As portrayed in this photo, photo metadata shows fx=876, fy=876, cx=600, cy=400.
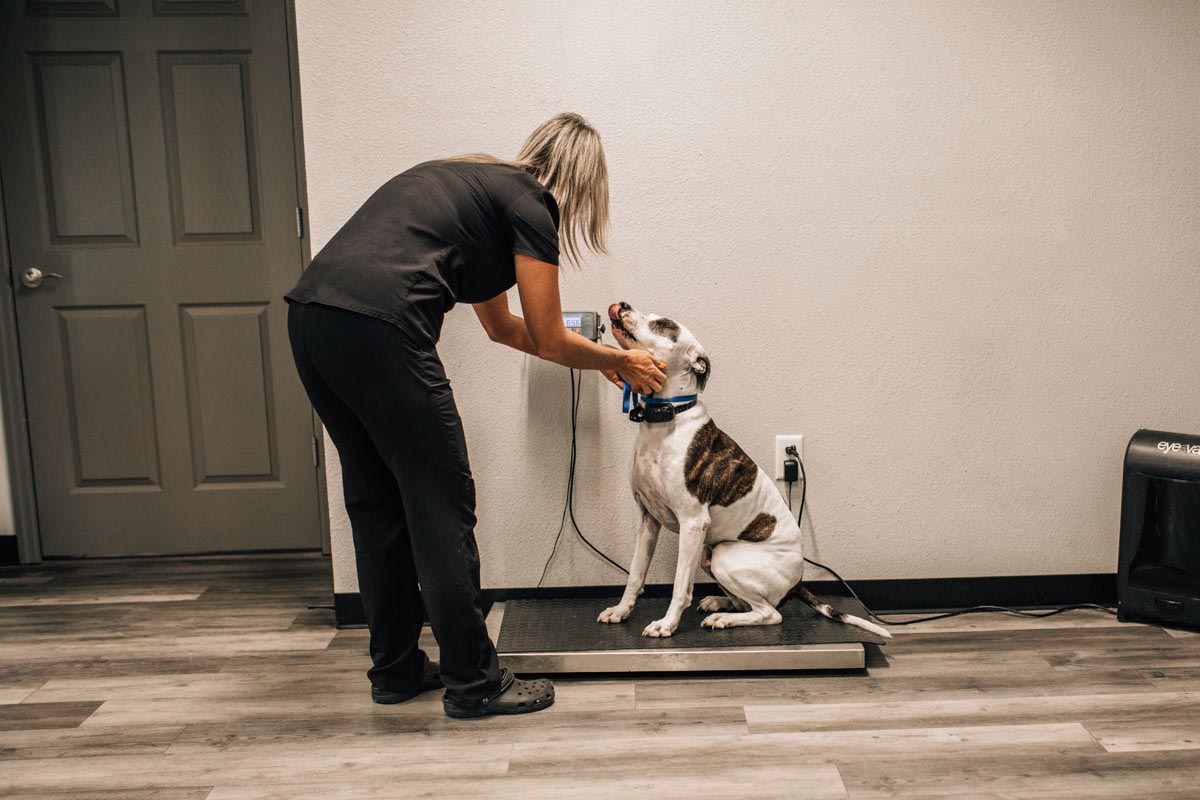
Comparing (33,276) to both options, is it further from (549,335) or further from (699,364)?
(699,364)

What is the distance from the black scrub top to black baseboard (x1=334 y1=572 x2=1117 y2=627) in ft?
3.36

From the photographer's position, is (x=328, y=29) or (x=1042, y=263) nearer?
(x=328, y=29)

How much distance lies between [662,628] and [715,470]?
0.41m

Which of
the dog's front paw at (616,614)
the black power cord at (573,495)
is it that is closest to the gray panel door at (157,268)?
the black power cord at (573,495)

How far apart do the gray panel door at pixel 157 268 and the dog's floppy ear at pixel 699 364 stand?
1.60m

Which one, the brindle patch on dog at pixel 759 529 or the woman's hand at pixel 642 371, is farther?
the brindle patch on dog at pixel 759 529

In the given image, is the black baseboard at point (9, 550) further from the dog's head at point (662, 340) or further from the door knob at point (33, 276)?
the dog's head at point (662, 340)

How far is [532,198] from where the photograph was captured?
5.89ft

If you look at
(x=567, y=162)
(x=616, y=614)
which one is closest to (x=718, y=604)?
(x=616, y=614)

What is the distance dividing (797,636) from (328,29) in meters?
1.95

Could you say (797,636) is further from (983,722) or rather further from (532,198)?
(532,198)

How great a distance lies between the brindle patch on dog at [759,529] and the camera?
2.19 metres

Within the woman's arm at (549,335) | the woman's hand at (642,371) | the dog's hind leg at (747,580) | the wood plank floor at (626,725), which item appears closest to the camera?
the wood plank floor at (626,725)

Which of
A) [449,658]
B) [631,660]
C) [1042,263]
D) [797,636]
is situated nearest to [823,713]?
[797,636]
